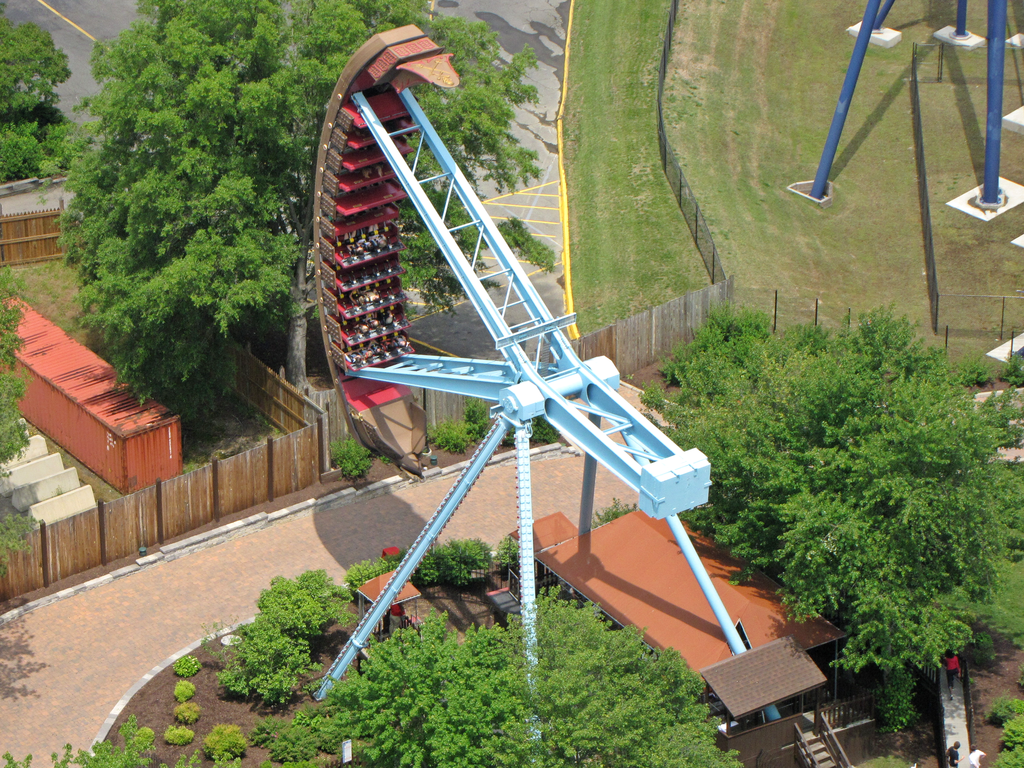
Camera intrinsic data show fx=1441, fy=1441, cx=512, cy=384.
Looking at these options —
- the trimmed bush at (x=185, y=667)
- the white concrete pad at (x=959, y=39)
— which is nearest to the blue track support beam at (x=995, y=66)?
the white concrete pad at (x=959, y=39)

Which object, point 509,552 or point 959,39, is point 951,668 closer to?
point 509,552

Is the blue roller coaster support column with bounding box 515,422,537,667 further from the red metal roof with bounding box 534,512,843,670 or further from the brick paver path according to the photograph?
the brick paver path

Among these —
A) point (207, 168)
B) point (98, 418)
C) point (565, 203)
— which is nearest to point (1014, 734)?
point (207, 168)

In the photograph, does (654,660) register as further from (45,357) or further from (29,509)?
(45,357)

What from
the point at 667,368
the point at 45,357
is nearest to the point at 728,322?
the point at 667,368

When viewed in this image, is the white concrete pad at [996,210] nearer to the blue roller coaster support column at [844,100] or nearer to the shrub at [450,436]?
the blue roller coaster support column at [844,100]
